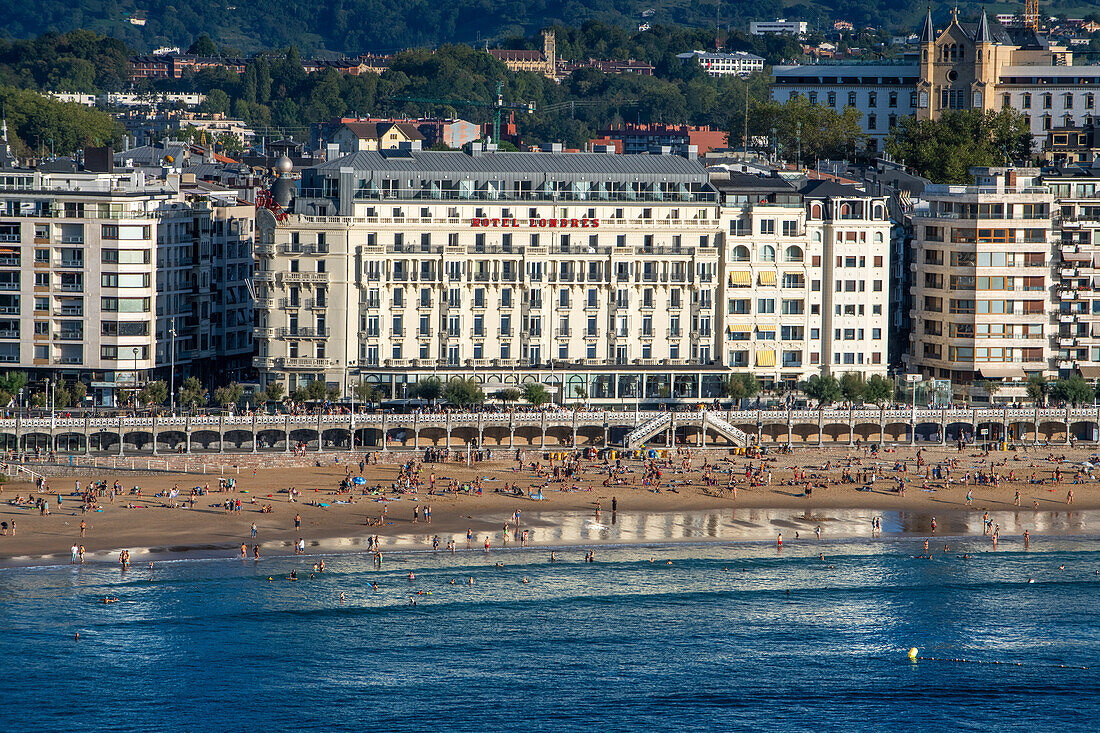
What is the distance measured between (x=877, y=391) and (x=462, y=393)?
102 feet

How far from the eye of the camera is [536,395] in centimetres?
13788

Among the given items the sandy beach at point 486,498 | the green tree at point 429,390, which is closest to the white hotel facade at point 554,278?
the green tree at point 429,390

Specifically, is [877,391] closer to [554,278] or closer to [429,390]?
[554,278]

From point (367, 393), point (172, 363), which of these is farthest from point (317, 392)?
point (172, 363)

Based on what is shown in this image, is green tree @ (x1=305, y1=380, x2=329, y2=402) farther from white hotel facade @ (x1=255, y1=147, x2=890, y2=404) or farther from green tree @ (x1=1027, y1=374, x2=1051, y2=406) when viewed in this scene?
green tree @ (x1=1027, y1=374, x2=1051, y2=406)

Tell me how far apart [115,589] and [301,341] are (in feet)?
130

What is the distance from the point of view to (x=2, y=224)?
13962 cm

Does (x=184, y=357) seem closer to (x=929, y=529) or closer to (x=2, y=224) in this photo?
(x=2, y=224)

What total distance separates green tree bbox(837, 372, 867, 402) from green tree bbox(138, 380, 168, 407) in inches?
1920

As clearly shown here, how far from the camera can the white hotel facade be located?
14075 cm

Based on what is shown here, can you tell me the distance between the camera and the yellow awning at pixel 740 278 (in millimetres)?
146375

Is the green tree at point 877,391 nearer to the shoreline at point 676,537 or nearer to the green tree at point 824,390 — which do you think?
Answer: the green tree at point 824,390

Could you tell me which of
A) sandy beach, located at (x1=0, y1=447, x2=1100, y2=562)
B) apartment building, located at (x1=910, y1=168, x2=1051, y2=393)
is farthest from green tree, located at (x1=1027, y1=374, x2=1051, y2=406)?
sandy beach, located at (x1=0, y1=447, x2=1100, y2=562)

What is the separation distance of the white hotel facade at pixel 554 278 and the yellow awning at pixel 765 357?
8 cm
